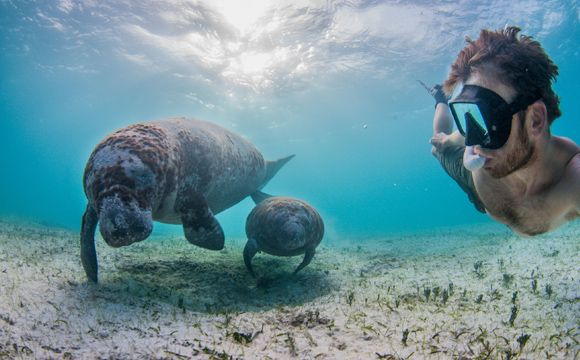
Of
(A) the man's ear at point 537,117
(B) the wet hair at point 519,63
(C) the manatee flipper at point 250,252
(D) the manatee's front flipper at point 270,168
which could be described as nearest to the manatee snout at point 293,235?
(C) the manatee flipper at point 250,252

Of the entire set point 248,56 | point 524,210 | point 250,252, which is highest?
point 248,56

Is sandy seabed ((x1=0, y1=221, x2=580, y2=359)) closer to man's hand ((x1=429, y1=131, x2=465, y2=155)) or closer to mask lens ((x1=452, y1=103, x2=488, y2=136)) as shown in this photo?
mask lens ((x1=452, y1=103, x2=488, y2=136))

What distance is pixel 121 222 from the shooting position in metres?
3.59

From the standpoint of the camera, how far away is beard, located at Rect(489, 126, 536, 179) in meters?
2.45

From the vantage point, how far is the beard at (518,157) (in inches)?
96.5

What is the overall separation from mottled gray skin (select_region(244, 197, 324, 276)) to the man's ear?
14.5ft

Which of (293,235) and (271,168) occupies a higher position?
(271,168)

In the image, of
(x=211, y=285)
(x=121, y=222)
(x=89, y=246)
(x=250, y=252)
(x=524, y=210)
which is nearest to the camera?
(x=524, y=210)

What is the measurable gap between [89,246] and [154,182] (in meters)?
1.45

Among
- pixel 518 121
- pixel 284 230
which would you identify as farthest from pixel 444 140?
pixel 284 230

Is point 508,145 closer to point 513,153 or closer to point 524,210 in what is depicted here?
point 513,153

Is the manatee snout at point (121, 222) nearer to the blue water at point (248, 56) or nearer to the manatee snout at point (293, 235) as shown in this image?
the manatee snout at point (293, 235)

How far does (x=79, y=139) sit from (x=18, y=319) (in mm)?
67438

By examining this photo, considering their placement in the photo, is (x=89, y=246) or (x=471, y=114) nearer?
(x=471, y=114)
